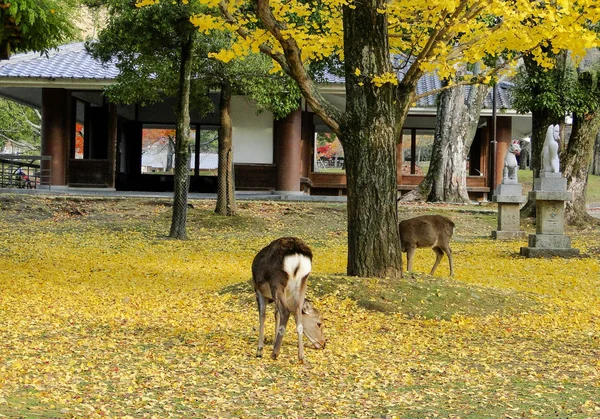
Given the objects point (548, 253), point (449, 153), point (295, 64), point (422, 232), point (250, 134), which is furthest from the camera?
point (250, 134)

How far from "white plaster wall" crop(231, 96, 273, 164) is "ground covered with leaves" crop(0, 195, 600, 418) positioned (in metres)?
12.0

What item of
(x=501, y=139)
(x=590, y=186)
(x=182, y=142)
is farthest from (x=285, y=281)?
(x=590, y=186)

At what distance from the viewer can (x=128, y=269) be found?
43.4 feet

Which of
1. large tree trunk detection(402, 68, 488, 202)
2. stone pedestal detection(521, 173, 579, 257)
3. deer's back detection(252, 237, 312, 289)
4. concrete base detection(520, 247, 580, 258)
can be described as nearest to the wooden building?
large tree trunk detection(402, 68, 488, 202)

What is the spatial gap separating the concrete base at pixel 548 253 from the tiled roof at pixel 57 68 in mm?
13661

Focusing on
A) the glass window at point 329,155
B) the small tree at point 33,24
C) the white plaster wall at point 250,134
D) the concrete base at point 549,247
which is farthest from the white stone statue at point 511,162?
the glass window at point 329,155

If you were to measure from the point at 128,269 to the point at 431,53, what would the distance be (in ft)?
18.5

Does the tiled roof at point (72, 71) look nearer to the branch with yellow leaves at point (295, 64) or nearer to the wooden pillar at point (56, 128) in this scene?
the wooden pillar at point (56, 128)

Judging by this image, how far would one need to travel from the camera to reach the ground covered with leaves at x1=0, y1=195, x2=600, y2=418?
5695mm

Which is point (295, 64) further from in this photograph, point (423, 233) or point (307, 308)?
point (307, 308)

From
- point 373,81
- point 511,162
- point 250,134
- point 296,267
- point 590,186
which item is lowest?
point 296,267

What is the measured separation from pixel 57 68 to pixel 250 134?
6.18 meters

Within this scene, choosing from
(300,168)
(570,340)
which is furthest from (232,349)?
(300,168)

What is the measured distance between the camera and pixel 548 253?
16.1 meters
